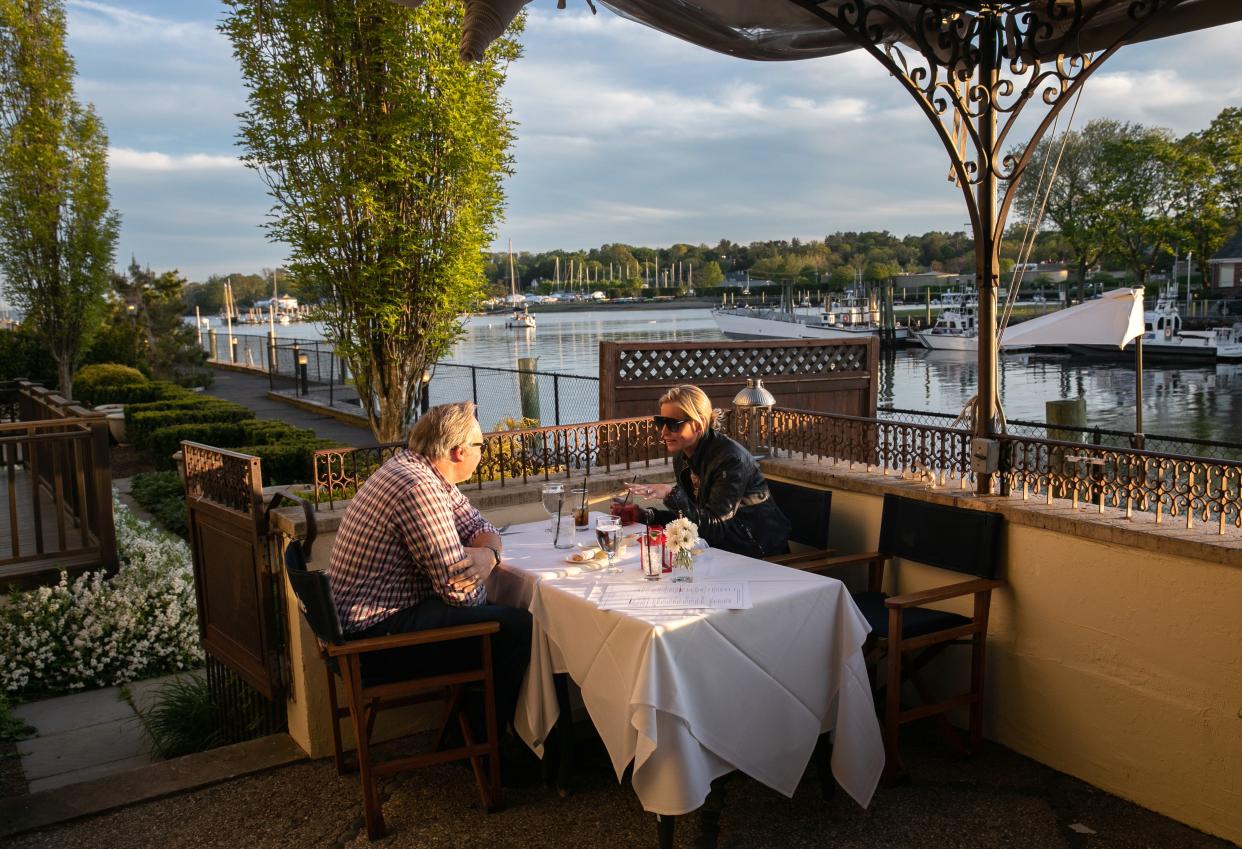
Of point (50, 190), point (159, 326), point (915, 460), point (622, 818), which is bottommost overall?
point (622, 818)

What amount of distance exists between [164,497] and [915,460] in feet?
29.9

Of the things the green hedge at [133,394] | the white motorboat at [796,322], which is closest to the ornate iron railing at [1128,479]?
the green hedge at [133,394]

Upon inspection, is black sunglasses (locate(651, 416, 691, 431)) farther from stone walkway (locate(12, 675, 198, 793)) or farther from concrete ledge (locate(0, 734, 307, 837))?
stone walkway (locate(12, 675, 198, 793))

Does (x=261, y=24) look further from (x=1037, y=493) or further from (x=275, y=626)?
(x=1037, y=493)

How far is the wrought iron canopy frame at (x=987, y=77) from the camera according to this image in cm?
401

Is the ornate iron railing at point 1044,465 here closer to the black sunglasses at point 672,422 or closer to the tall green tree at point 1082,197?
the black sunglasses at point 672,422

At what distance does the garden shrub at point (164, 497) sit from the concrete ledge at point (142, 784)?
5.32 m

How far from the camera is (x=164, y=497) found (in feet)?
34.3

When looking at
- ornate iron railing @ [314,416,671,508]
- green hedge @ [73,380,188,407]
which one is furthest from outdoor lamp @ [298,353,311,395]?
ornate iron railing @ [314,416,671,508]

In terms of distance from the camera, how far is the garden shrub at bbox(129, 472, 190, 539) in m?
9.34

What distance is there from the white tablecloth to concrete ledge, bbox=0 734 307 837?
132cm

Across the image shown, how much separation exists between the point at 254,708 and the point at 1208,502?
14.8 ft

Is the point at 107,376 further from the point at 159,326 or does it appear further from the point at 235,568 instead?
the point at 235,568

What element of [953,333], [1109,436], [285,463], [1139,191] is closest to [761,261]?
[953,333]
